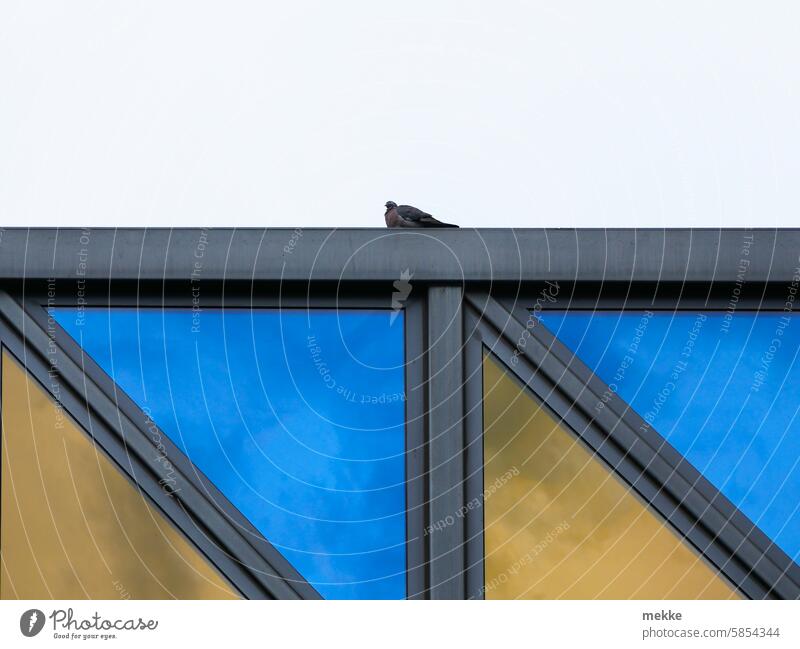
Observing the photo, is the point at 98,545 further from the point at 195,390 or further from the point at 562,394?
the point at 562,394

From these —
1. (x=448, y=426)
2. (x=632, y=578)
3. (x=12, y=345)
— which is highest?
(x=12, y=345)

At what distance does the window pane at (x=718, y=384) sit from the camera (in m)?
8.49

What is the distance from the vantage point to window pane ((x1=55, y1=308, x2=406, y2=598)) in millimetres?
8375

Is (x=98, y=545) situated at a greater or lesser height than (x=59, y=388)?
lesser

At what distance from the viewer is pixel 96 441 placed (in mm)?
8445

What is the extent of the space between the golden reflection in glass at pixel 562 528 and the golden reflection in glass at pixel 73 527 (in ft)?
4.83

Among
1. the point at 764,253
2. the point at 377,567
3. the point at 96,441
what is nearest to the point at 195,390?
the point at 96,441

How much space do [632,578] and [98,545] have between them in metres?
2.76

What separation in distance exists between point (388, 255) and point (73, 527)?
2.17m

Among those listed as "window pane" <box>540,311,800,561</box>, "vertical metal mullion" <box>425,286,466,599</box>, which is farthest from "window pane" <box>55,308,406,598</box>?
"window pane" <box>540,311,800,561</box>

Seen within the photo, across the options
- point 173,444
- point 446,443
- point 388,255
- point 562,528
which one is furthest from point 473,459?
point 173,444

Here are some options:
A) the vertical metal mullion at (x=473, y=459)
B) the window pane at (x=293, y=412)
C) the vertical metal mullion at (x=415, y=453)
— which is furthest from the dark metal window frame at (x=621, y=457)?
the window pane at (x=293, y=412)
